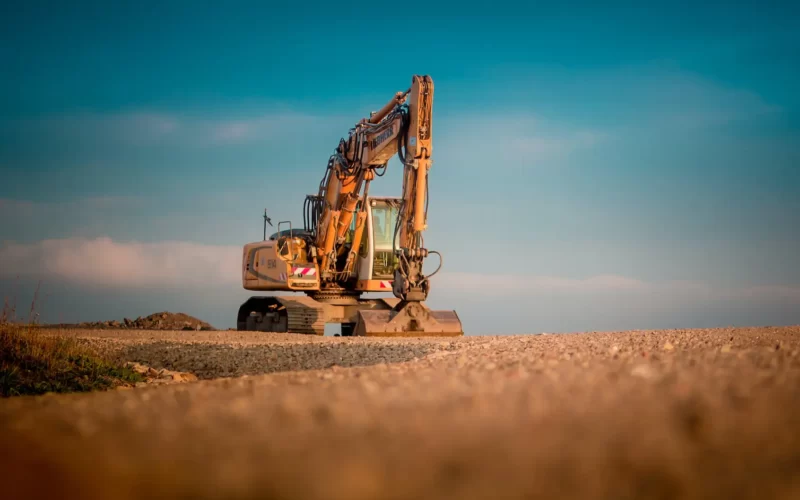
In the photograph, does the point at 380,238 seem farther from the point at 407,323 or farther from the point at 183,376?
the point at 183,376

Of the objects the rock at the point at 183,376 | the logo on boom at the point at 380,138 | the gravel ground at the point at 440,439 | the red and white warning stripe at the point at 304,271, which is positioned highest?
the logo on boom at the point at 380,138

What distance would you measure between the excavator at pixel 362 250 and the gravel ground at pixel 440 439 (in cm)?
1045

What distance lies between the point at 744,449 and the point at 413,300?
12.6m

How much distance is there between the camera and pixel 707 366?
375cm

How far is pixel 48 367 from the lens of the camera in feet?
25.9

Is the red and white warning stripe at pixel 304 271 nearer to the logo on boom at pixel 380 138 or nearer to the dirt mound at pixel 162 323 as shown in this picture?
the logo on boom at pixel 380 138

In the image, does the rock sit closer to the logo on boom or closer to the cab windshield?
the logo on boom

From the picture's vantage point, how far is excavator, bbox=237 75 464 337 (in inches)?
548

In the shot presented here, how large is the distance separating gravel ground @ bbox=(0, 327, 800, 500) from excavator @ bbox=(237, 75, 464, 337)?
10453mm

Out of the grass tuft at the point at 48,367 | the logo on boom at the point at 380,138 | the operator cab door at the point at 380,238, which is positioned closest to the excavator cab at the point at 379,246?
the operator cab door at the point at 380,238

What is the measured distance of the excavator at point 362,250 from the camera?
45.6ft

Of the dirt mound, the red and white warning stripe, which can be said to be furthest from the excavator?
the dirt mound

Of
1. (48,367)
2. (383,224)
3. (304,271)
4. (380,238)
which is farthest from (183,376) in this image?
(383,224)

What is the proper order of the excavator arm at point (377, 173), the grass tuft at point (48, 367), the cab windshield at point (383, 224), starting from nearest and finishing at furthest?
1. the grass tuft at point (48, 367)
2. the excavator arm at point (377, 173)
3. the cab windshield at point (383, 224)
